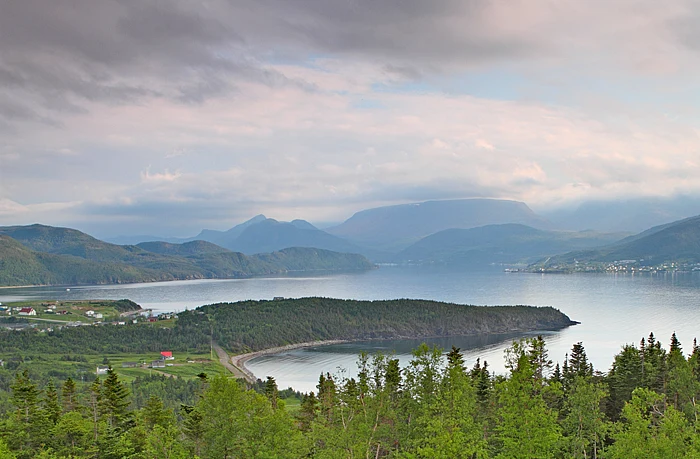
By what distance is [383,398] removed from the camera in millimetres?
27078

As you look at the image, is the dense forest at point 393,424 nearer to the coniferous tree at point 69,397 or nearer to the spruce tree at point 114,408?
the spruce tree at point 114,408

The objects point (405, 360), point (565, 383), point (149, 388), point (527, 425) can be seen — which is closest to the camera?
point (527, 425)

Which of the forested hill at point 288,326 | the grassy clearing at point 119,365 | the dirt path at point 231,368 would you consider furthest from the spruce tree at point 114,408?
the forested hill at point 288,326

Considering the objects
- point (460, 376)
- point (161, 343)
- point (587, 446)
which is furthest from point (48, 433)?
point (161, 343)

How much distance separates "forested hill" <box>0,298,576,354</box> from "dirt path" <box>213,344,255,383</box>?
6.02ft

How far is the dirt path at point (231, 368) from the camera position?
260 ft

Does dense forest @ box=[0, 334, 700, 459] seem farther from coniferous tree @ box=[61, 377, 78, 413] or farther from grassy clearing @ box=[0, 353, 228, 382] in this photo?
grassy clearing @ box=[0, 353, 228, 382]

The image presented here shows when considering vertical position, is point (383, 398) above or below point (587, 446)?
above

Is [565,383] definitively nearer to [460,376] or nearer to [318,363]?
[460,376]

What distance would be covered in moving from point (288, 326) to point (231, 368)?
98.3ft

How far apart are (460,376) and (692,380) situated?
48.3 ft

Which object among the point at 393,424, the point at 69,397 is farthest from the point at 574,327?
the point at 393,424

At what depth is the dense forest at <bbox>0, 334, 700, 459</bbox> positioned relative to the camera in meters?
22.7

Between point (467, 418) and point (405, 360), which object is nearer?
point (467, 418)
